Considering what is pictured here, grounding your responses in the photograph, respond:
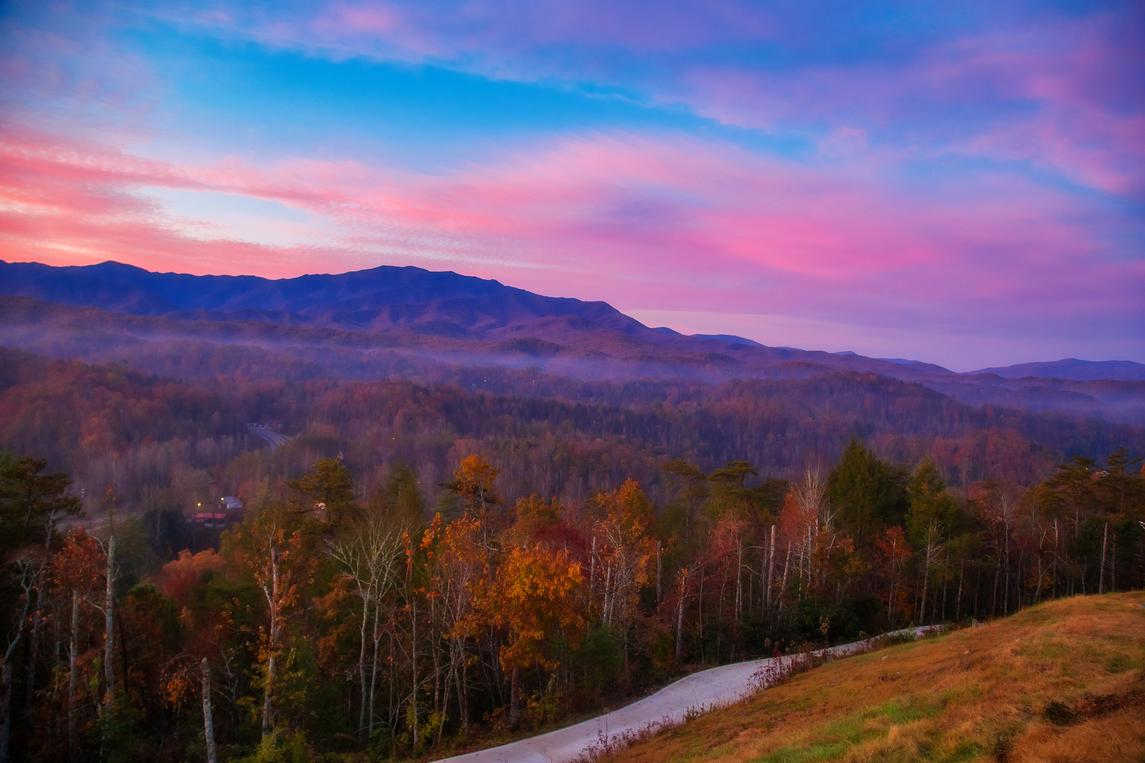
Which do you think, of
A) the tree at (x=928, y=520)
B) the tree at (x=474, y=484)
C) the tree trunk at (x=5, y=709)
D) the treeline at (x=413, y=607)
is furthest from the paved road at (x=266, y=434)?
the tree trunk at (x=5, y=709)

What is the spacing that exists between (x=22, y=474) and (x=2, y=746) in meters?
8.52

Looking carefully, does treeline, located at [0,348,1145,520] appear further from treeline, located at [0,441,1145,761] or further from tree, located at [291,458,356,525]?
treeline, located at [0,441,1145,761]

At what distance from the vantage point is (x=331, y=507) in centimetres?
3164

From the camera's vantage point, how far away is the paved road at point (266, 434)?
5233 inches

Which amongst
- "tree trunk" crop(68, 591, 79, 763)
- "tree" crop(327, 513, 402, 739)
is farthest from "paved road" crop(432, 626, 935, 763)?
"tree trunk" crop(68, 591, 79, 763)

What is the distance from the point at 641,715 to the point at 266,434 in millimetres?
134900

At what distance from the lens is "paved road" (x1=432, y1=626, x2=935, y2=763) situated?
18766 millimetres

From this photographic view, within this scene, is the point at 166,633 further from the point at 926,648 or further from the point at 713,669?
the point at 926,648

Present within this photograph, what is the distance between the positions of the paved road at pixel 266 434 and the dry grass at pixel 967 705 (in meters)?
126

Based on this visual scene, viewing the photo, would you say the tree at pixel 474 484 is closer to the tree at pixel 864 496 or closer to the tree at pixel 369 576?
the tree at pixel 369 576

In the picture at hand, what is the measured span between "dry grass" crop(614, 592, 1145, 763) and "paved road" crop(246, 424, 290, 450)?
125870 mm

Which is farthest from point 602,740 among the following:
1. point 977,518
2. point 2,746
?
A: point 977,518

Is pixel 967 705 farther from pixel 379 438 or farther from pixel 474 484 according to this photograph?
pixel 379 438

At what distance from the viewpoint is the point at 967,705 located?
465 inches
